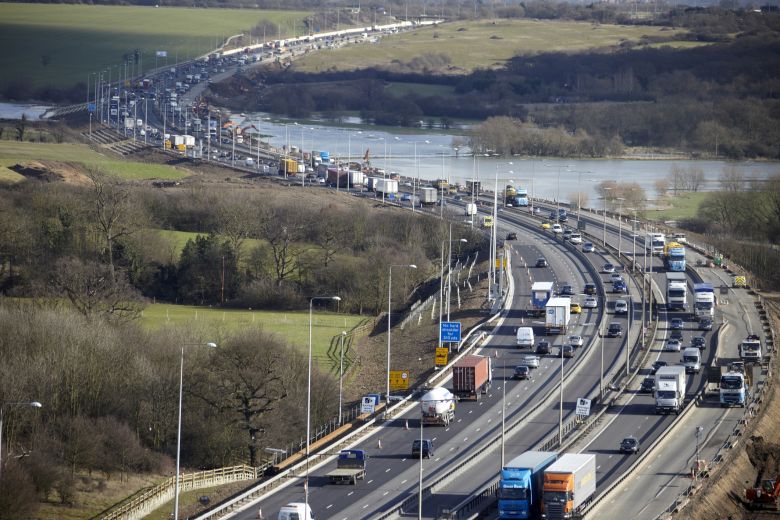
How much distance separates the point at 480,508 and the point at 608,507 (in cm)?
431

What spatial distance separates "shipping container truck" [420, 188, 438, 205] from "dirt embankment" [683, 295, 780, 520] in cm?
5957

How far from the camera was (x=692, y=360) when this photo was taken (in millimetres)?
65688

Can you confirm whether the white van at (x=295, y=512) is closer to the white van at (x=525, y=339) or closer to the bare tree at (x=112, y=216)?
the white van at (x=525, y=339)

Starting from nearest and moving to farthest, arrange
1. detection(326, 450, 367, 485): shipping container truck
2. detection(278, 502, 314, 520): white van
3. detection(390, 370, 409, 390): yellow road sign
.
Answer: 1. detection(278, 502, 314, 520): white van
2. detection(326, 450, 367, 485): shipping container truck
3. detection(390, 370, 409, 390): yellow road sign

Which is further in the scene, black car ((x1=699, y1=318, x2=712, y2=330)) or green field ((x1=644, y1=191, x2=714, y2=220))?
green field ((x1=644, y1=191, x2=714, y2=220))

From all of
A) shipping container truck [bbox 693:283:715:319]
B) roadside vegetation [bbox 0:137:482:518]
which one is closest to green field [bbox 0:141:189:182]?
roadside vegetation [bbox 0:137:482:518]

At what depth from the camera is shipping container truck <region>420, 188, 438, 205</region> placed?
119938 mm

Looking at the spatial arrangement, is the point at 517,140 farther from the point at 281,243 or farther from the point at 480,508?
the point at 480,508

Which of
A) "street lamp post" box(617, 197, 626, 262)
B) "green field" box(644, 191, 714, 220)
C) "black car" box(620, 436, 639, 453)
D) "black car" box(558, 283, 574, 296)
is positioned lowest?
"green field" box(644, 191, 714, 220)

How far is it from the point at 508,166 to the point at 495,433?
4527 inches

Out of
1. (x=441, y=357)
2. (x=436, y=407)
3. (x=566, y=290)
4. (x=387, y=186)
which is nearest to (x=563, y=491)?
(x=436, y=407)

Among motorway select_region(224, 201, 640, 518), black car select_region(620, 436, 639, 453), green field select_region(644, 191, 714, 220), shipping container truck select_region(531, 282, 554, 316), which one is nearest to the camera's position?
motorway select_region(224, 201, 640, 518)

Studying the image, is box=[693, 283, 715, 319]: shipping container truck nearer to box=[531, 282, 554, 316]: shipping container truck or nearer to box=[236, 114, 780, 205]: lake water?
box=[531, 282, 554, 316]: shipping container truck

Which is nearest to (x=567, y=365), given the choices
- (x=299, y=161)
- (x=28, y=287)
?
(x=28, y=287)
